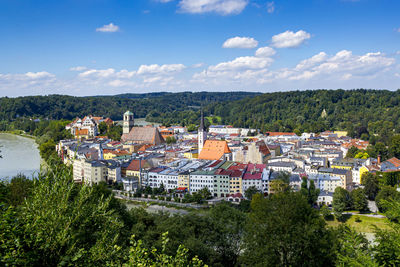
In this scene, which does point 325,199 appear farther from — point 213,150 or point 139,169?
point 139,169

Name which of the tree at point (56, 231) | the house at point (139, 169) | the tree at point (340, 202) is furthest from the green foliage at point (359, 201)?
the tree at point (56, 231)

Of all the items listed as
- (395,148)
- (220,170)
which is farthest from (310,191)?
(395,148)

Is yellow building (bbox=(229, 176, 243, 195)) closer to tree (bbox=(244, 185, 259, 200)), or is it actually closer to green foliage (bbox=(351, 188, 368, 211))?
tree (bbox=(244, 185, 259, 200))

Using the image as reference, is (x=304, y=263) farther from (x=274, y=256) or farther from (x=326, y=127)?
(x=326, y=127)

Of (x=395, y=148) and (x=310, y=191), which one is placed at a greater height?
(x=395, y=148)

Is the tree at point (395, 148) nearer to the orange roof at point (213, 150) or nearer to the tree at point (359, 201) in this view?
the tree at point (359, 201)

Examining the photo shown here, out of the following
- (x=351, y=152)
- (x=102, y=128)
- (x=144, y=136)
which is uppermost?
(x=102, y=128)

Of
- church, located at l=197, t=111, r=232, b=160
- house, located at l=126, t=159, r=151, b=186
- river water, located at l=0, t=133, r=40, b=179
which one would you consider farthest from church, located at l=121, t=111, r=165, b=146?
house, located at l=126, t=159, r=151, b=186
